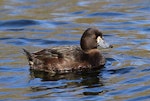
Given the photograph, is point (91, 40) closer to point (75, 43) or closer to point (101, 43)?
point (101, 43)

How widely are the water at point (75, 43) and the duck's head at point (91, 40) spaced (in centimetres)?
39

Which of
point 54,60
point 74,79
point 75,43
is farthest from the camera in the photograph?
point 75,43

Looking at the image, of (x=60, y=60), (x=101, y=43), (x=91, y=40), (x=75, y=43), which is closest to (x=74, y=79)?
(x=60, y=60)

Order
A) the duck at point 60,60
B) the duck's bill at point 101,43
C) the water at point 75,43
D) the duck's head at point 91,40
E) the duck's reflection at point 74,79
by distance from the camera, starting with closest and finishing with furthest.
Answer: the water at point 75,43 → the duck's reflection at point 74,79 → the duck at point 60,60 → the duck's head at point 91,40 → the duck's bill at point 101,43

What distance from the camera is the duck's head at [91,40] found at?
13.1 metres

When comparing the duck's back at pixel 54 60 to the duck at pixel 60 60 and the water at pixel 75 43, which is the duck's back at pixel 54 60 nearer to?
the duck at pixel 60 60

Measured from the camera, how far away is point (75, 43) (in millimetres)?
14656

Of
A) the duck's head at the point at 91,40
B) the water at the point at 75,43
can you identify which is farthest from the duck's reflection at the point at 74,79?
the duck's head at the point at 91,40

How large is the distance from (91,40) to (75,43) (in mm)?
1562

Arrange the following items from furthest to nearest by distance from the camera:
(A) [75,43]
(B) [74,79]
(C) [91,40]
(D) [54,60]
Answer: (A) [75,43]
(C) [91,40]
(D) [54,60]
(B) [74,79]

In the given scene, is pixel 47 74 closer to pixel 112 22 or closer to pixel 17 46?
pixel 17 46

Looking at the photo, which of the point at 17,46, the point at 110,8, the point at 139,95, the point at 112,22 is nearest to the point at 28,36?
the point at 17,46

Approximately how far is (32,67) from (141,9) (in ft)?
19.6

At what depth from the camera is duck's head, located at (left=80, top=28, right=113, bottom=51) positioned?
13078mm
